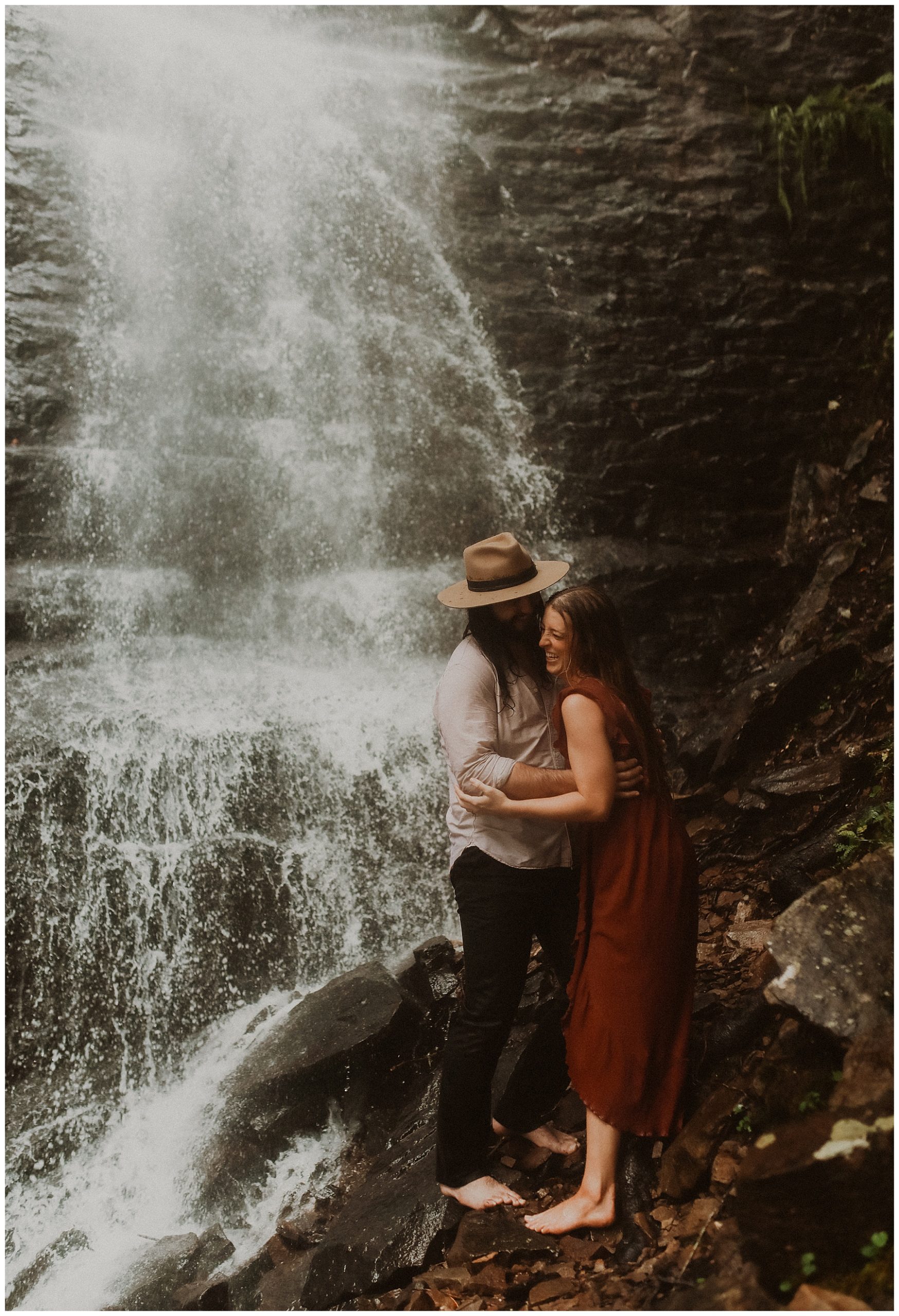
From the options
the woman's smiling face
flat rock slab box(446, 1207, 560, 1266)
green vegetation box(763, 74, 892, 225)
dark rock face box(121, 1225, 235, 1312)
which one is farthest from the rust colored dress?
green vegetation box(763, 74, 892, 225)

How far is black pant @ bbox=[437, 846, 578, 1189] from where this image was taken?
2.80 meters

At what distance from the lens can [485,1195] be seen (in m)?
2.95

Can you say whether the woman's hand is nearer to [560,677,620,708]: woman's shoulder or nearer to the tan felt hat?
[560,677,620,708]: woman's shoulder

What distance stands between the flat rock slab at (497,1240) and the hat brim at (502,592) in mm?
2032

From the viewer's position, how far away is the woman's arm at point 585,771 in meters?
2.55

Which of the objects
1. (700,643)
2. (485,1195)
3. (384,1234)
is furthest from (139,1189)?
(700,643)

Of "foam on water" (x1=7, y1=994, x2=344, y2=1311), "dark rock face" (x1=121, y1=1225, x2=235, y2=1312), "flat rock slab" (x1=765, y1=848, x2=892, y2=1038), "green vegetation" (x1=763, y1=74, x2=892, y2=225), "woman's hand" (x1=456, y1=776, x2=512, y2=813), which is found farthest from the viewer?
"green vegetation" (x1=763, y1=74, x2=892, y2=225)

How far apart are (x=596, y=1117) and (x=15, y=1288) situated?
3531 millimetres

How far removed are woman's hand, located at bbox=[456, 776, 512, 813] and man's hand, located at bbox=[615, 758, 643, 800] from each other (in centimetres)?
33

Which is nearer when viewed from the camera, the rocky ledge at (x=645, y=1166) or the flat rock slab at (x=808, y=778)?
the rocky ledge at (x=645, y=1166)

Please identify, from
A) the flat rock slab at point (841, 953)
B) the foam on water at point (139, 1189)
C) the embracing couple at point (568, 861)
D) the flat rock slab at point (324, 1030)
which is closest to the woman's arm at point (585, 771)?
the embracing couple at point (568, 861)

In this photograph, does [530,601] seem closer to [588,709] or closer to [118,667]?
[588,709]

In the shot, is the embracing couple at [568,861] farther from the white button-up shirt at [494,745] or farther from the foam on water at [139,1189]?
the foam on water at [139,1189]

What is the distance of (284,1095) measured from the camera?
14.6 ft
